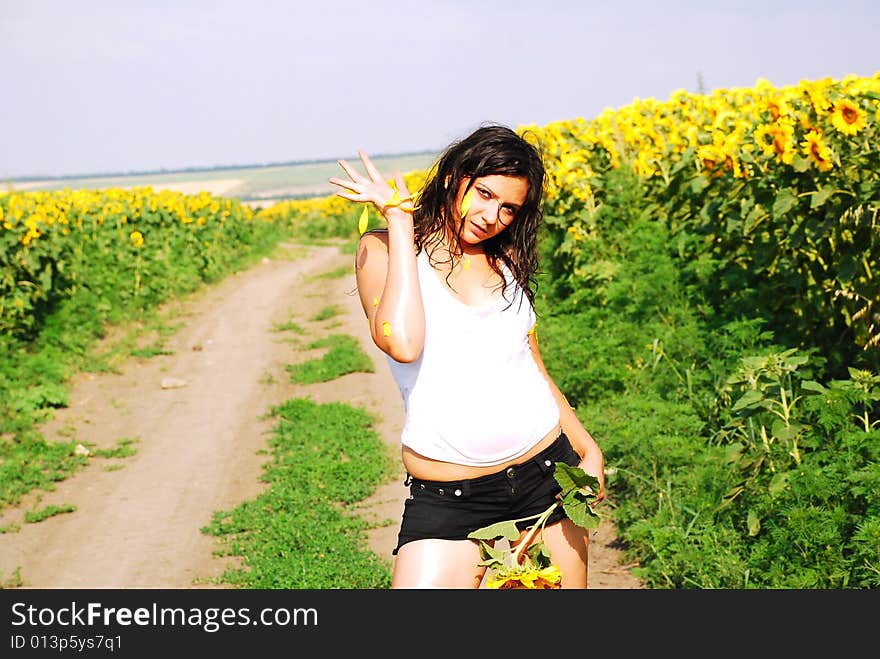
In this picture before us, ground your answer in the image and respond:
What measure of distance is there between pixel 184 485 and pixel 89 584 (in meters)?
1.58

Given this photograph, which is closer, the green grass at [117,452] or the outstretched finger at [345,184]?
the outstretched finger at [345,184]

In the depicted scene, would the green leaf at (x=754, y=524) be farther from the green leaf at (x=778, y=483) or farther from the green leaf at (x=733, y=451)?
the green leaf at (x=733, y=451)

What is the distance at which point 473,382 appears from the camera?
244 cm

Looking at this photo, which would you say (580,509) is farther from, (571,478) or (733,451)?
(733,451)

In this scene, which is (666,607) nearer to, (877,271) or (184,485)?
(877,271)

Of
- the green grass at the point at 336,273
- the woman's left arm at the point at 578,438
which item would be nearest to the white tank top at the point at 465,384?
the woman's left arm at the point at 578,438

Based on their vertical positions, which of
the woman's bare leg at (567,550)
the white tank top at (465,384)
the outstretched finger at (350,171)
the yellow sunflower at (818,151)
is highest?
the outstretched finger at (350,171)

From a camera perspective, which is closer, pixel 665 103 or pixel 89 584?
pixel 89 584

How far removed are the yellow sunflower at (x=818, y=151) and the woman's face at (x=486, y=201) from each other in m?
3.24

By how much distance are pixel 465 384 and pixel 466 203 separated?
0.43 metres

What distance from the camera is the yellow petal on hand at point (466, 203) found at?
2.52 meters

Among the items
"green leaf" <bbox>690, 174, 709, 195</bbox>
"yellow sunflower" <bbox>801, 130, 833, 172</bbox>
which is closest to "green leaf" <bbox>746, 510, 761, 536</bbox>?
"yellow sunflower" <bbox>801, 130, 833, 172</bbox>

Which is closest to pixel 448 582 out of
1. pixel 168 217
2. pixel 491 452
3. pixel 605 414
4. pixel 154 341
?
pixel 491 452

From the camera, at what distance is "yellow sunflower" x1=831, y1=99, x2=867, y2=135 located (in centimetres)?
511
